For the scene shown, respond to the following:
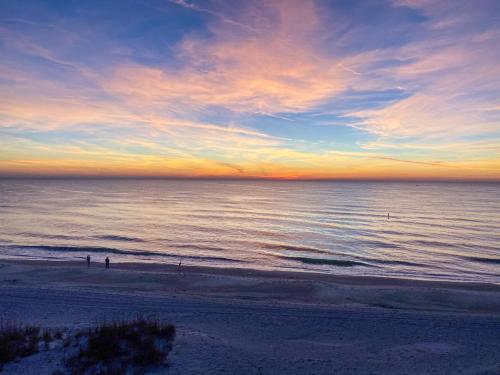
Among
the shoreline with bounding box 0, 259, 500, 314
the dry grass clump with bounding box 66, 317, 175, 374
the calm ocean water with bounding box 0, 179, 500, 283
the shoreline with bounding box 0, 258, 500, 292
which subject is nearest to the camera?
the dry grass clump with bounding box 66, 317, 175, 374

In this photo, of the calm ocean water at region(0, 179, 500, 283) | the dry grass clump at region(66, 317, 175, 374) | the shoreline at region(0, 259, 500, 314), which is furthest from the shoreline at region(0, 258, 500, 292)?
the dry grass clump at region(66, 317, 175, 374)

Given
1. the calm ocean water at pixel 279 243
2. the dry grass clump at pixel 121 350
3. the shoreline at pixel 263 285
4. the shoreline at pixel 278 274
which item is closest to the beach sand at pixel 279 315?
the shoreline at pixel 263 285

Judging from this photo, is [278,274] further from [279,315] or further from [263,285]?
[279,315]

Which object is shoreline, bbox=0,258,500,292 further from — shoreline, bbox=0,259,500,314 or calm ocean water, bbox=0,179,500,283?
calm ocean water, bbox=0,179,500,283

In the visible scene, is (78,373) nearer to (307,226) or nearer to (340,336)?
(340,336)

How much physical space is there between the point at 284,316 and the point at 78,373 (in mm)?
10295

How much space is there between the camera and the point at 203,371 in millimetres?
11203

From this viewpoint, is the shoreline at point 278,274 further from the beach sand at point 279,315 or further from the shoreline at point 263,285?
the beach sand at point 279,315

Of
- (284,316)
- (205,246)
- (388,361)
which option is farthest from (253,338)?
(205,246)

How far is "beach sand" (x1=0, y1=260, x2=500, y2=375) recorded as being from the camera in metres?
12.4

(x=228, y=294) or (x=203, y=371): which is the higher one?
(x=203, y=371)

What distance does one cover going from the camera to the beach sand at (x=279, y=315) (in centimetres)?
1242

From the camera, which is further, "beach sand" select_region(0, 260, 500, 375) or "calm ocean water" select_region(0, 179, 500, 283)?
"calm ocean water" select_region(0, 179, 500, 283)

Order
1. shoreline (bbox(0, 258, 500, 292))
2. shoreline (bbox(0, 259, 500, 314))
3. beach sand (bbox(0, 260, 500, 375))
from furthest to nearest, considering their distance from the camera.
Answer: shoreline (bbox(0, 258, 500, 292)), shoreline (bbox(0, 259, 500, 314)), beach sand (bbox(0, 260, 500, 375))
